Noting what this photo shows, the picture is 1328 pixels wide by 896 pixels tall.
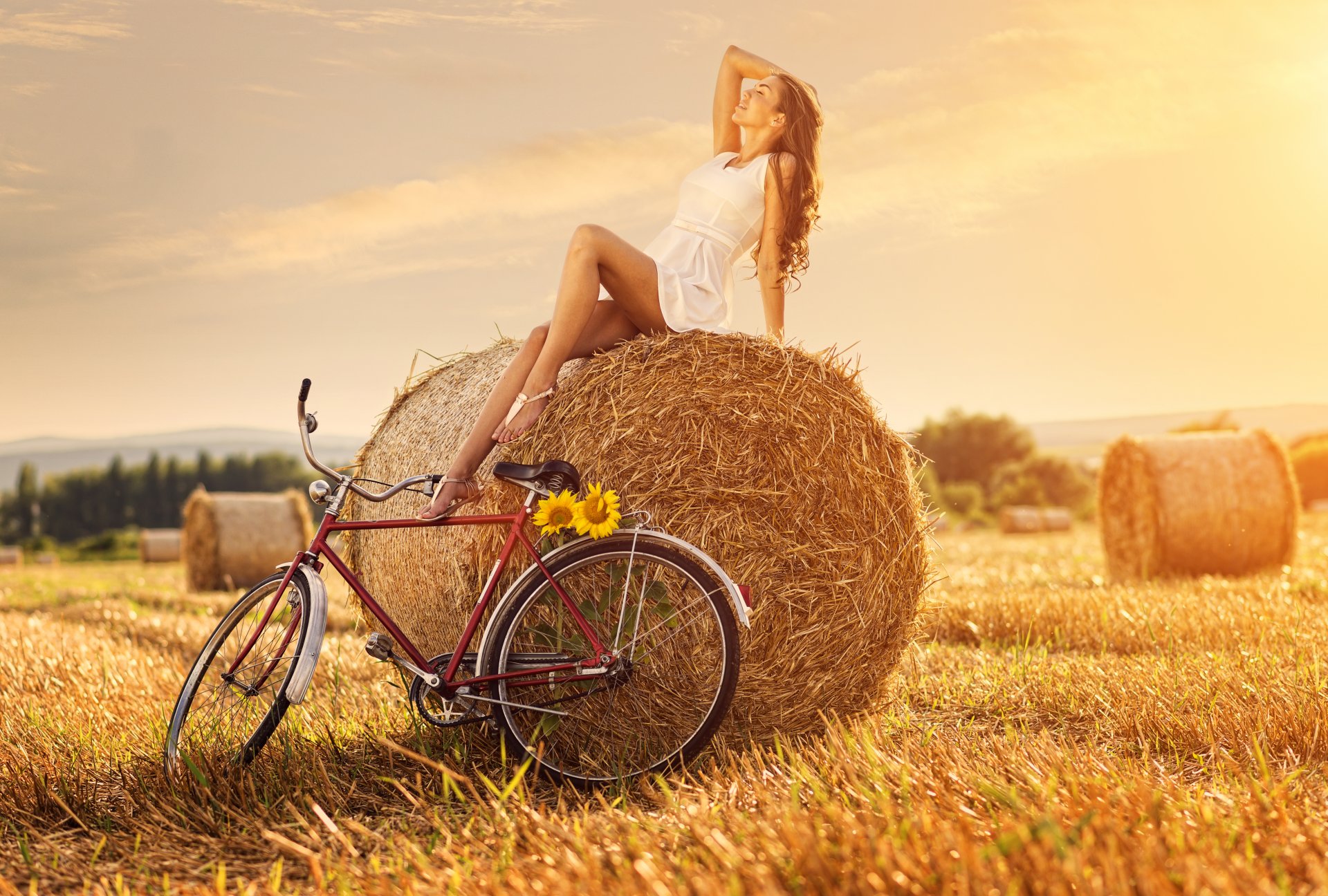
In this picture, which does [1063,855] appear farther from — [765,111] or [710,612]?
[765,111]

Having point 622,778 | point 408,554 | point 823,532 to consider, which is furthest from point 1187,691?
point 408,554

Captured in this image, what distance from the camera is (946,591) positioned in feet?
26.9

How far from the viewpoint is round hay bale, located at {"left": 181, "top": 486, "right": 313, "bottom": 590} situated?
12.1 metres

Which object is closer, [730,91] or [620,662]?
[620,662]

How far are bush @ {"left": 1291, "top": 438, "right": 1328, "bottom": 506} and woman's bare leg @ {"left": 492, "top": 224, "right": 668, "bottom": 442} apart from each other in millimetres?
23559

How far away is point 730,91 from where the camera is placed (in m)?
5.11

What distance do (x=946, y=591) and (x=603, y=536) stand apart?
16.9 ft

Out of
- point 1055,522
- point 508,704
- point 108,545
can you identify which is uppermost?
point 508,704

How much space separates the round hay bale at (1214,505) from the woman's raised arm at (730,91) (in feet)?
19.6

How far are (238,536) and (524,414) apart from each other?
9.42 m


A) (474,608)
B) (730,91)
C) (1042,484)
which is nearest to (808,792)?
(474,608)

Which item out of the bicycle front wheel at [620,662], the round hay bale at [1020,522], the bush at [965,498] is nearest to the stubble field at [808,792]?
the bicycle front wheel at [620,662]

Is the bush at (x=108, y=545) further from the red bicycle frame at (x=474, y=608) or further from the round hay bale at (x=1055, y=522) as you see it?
the red bicycle frame at (x=474, y=608)

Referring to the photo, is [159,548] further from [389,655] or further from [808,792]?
[808,792]
